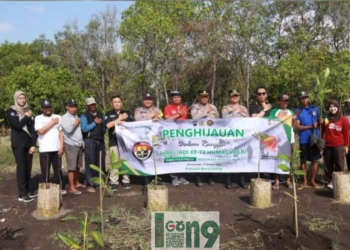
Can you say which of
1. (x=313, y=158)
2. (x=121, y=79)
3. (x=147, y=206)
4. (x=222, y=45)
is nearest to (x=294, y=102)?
(x=222, y=45)

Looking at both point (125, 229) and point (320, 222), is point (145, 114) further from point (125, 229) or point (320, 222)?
point (320, 222)

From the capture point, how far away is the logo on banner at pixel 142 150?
6.96 m

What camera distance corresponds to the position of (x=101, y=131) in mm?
6625

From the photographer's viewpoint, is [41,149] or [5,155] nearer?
[41,149]

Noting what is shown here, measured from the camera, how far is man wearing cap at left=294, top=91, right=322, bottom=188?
650cm

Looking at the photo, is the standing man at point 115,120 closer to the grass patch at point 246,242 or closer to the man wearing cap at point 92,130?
the man wearing cap at point 92,130

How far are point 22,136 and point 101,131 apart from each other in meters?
1.31

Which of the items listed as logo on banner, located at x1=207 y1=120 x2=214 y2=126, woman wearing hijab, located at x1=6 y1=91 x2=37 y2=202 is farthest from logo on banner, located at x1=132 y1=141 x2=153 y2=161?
woman wearing hijab, located at x1=6 y1=91 x2=37 y2=202

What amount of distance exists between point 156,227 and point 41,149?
2769 millimetres

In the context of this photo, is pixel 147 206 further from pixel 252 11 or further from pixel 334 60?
pixel 252 11

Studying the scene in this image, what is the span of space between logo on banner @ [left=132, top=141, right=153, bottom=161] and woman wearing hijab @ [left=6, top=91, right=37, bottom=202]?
5.94 ft

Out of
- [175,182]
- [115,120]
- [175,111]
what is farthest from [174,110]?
[175,182]

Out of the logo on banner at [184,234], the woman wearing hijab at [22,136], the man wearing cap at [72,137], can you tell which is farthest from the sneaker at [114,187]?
the logo on banner at [184,234]

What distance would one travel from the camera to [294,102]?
70.8ft
